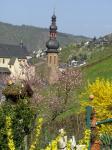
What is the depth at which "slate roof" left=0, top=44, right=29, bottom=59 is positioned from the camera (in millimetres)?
136875

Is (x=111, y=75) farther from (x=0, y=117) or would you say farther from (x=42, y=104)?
(x=0, y=117)

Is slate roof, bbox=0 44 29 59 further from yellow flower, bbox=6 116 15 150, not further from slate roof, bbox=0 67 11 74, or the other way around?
yellow flower, bbox=6 116 15 150

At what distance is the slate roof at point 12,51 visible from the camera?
449 ft

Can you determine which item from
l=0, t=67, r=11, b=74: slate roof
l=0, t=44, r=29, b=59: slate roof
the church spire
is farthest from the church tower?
l=0, t=44, r=29, b=59: slate roof

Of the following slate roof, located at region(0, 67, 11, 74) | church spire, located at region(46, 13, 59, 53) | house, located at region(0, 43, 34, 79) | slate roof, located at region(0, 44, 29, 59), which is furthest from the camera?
slate roof, located at region(0, 44, 29, 59)

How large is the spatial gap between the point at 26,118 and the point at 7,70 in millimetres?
114139

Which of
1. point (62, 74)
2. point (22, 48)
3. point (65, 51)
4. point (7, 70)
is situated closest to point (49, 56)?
point (7, 70)

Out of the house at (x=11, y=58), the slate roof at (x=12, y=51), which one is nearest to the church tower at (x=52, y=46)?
the house at (x=11, y=58)

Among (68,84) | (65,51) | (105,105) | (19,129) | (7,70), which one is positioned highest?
(65,51)

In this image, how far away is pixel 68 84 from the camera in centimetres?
4975

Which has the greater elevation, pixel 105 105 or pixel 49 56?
pixel 49 56

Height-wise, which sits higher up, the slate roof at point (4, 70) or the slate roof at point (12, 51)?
the slate roof at point (12, 51)

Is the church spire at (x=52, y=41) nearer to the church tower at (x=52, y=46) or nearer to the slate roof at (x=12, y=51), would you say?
the church tower at (x=52, y=46)

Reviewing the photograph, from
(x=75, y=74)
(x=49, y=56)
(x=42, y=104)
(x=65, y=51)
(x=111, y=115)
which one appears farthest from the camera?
(x=65, y=51)
